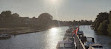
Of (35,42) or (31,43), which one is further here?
(35,42)

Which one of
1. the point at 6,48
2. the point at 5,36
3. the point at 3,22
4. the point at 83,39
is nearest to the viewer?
the point at 6,48

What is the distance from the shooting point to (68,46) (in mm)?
36031

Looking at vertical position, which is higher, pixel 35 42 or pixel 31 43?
pixel 35 42

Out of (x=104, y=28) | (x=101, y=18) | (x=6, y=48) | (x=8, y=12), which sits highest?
(x=8, y=12)

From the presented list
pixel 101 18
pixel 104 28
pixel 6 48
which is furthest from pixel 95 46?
pixel 101 18

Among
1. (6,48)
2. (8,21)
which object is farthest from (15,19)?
(6,48)

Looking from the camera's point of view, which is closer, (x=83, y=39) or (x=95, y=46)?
(x=95, y=46)

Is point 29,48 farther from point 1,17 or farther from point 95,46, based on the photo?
point 1,17

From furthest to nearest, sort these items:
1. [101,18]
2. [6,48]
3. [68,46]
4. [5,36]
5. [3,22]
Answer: [3,22] → [101,18] → [5,36] → [6,48] → [68,46]

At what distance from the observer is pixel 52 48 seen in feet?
153

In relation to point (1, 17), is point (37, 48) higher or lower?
lower

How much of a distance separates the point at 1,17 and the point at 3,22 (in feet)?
26.2

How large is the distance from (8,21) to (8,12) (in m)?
11.1

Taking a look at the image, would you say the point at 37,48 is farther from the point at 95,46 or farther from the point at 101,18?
the point at 101,18
